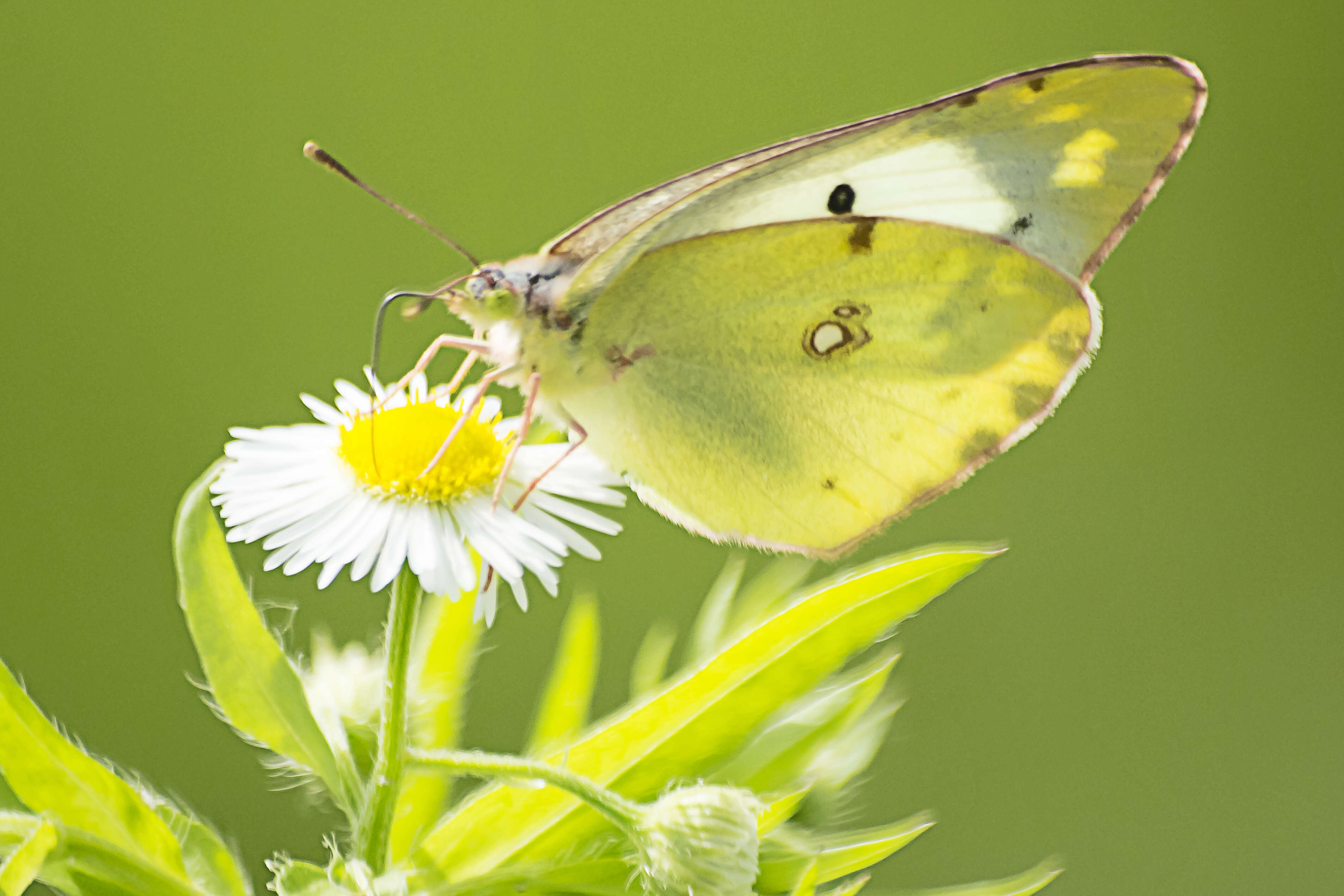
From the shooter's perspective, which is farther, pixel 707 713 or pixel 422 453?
pixel 422 453

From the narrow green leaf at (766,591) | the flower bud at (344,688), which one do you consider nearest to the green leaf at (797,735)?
the narrow green leaf at (766,591)

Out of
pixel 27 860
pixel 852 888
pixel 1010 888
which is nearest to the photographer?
pixel 27 860

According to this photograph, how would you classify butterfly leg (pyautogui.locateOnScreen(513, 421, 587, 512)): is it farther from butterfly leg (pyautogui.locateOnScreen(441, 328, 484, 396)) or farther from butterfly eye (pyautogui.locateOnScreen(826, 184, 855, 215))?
butterfly eye (pyautogui.locateOnScreen(826, 184, 855, 215))

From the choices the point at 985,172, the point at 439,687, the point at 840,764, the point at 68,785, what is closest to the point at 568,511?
the point at 439,687

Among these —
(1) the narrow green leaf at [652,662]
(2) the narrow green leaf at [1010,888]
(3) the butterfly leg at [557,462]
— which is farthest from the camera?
(1) the narrow green leaf at [652,662]

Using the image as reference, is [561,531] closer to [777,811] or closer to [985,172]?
[777,811]

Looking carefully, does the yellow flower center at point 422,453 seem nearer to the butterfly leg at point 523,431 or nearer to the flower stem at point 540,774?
the butterfly leg at point 523,431
